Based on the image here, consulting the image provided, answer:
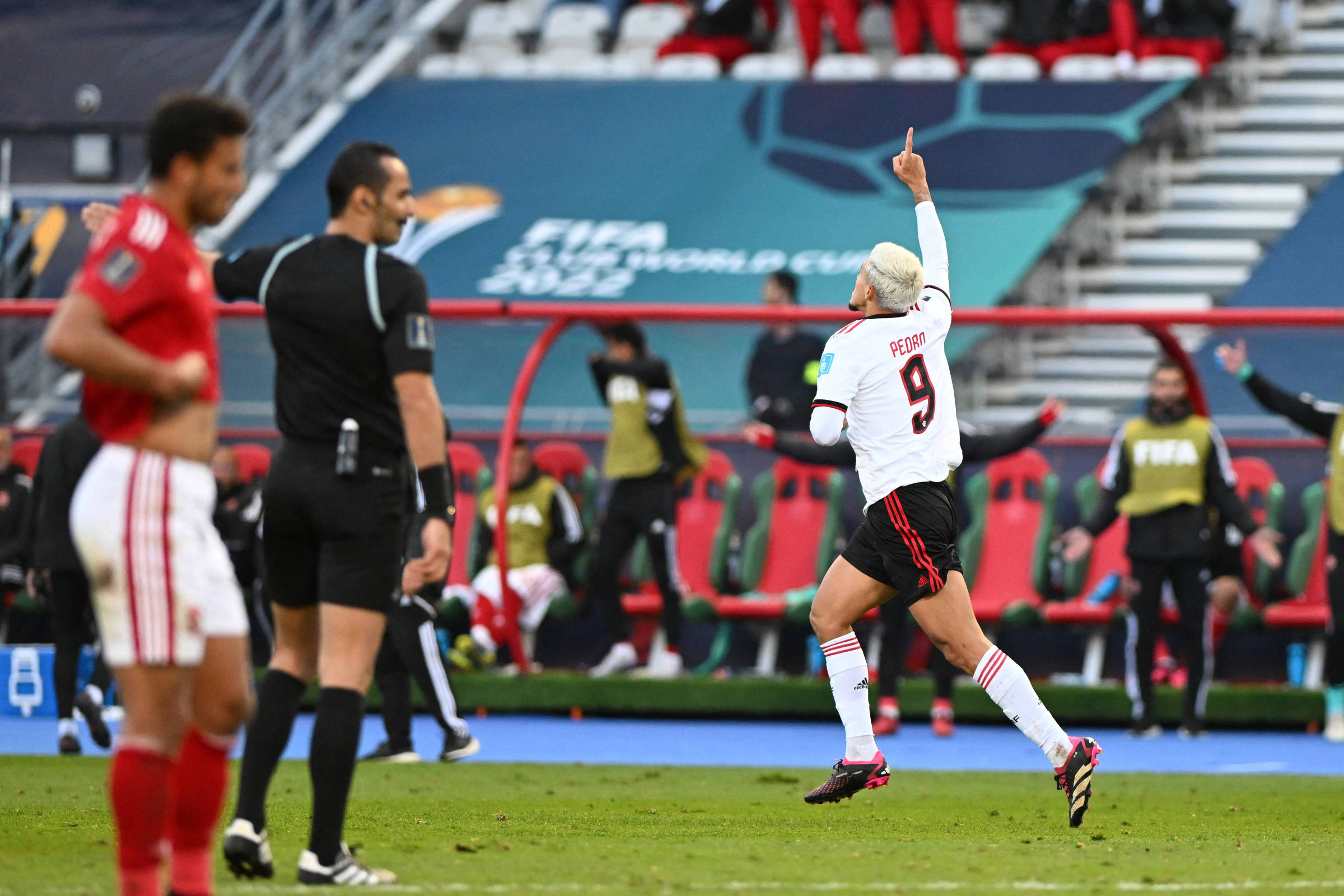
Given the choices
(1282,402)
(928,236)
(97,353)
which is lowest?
(1282,402)

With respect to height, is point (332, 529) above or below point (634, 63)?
below

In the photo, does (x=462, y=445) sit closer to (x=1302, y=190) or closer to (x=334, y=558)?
(x=334, y=558)

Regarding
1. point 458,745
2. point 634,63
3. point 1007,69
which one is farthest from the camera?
point 634,63

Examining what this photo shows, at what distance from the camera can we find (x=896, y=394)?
7.18 m

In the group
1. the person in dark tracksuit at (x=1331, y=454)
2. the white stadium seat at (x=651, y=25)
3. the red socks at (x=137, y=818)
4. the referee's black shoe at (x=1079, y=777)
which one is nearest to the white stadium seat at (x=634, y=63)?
the white stadium seat at (x=651, y=25)

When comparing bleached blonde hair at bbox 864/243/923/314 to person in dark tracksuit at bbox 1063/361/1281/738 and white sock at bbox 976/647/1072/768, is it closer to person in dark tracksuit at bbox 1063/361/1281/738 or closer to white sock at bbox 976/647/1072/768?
white sock at bbox 976/647/1072/768

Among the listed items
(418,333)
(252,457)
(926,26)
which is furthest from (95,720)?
(926,26)

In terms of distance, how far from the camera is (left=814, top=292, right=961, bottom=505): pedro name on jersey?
7.13 meters

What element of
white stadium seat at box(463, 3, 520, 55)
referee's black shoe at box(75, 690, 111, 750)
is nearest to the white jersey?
referee's black shoe at box(75, 690, 111, 750)

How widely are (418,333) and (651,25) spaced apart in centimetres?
1547

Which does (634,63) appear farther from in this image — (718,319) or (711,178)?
(718,319)

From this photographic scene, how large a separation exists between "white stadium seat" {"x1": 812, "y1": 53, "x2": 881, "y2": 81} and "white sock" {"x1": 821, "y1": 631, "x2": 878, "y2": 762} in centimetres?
1191

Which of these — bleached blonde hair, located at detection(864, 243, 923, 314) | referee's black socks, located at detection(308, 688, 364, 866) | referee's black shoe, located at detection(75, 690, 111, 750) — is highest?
bleached blonde hair, located at detection(864, 243, 923, 314)

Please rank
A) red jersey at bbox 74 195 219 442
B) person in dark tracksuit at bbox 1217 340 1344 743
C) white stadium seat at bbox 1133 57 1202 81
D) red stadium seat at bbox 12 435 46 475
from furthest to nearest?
white stadium seat at bbox 1133 57 1202 81, red stadium seat at bbox 12 435 46 475, person in dark tracksuit at bbox 1217 340 1344 743, red jersey at bbox 74 195 219 442
